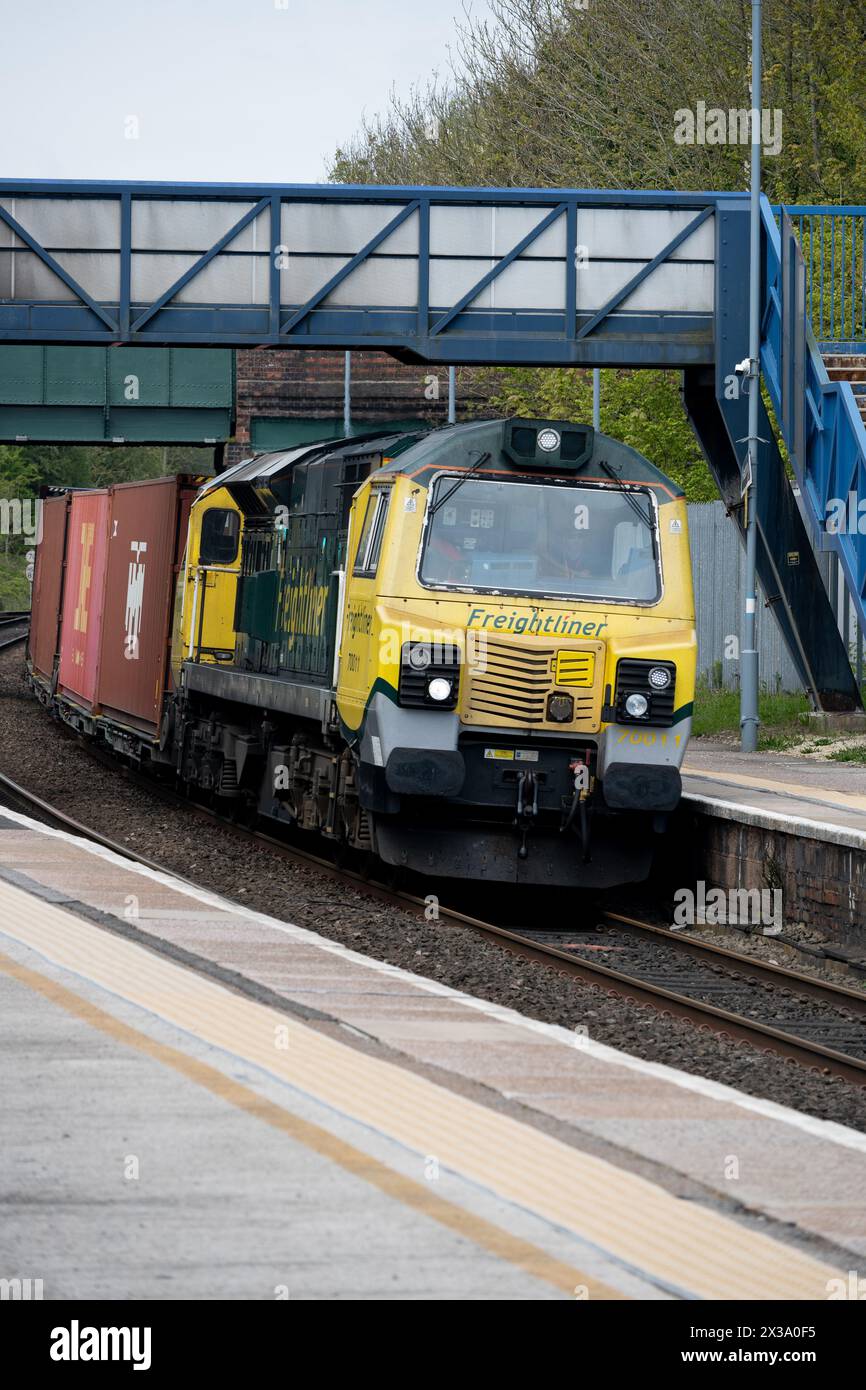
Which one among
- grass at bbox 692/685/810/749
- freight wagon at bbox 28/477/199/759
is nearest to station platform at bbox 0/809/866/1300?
freight wagon at bbox 28/477/199/759

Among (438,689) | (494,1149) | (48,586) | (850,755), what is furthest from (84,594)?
(494,1149)

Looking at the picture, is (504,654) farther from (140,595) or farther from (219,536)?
(140,595)

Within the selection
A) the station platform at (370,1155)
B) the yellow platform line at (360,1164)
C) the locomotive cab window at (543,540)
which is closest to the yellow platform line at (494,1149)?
the station platform at (370,1155)

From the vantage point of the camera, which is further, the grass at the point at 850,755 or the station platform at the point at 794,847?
the grass at the point at 850,755

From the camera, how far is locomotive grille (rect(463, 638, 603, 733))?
1344 centimetres

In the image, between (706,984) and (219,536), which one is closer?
(706,984)

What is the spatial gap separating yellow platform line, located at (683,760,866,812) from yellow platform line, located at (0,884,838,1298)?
8681 millimetres

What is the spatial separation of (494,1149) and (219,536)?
548 inches

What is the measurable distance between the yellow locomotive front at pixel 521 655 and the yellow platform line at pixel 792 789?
9.10ft

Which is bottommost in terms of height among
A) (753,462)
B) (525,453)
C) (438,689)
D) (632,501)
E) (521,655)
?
(438,689)

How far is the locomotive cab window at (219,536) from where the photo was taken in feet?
62.8

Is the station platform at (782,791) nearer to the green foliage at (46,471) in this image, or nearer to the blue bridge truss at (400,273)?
the blue bridge truss at (400,273)

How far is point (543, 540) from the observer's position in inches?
550

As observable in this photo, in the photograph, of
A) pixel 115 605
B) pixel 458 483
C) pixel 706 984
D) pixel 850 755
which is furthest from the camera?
pixel 115 605
